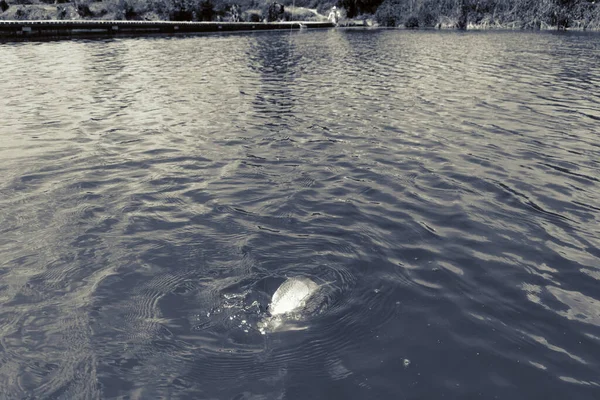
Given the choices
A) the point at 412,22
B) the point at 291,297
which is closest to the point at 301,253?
the point at 291,297

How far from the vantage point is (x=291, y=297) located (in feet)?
19.3

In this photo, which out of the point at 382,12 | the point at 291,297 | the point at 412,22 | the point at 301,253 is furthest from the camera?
the point at 382,12

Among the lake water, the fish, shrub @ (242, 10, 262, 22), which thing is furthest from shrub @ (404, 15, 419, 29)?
the fish

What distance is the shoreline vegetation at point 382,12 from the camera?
75.2 metres

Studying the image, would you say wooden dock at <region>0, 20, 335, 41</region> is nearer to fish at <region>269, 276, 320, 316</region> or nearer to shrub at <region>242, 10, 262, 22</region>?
shrub at <region>242, 10, 262, 22</region>

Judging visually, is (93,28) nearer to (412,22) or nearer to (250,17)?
(250,17)

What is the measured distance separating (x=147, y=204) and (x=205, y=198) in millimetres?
1248

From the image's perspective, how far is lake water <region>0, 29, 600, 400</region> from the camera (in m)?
4.96

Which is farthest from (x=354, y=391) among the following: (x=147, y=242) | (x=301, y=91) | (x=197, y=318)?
(x=301, y=91)

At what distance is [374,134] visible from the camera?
49.0 feet

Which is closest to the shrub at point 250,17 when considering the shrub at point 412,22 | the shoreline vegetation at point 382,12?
the shoreline vegetation at point 382,12

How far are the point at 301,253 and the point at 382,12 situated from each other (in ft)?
400

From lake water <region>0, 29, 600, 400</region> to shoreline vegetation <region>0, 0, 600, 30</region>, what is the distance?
2882 inches

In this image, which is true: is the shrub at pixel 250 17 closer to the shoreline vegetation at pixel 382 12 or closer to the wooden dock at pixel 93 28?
the shoreline vegetation at pixel 382 12
